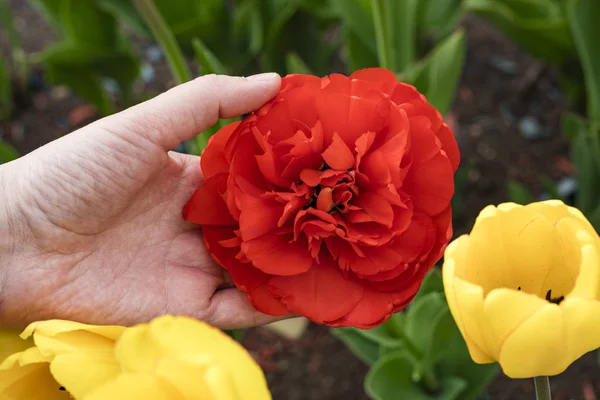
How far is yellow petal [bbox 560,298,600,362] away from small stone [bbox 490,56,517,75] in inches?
51.6

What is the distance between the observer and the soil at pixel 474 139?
1.25 metres

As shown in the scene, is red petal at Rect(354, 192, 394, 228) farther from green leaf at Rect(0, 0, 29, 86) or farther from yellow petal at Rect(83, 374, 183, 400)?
green leaf at Rect(0, 0, 29, 86)

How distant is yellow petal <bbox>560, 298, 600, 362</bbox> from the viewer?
48cm

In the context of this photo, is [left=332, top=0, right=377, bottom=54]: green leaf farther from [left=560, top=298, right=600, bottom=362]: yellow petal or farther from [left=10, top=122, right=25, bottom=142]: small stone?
[left=10, top=122, right=25, bottom=142]: small stone

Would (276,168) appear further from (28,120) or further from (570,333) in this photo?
(28,120)

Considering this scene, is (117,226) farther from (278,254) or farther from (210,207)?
(278,254)

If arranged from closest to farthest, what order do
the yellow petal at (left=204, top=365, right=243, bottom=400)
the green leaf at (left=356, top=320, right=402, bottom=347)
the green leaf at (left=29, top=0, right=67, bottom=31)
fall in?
the yellow petal at (left=204, top=365, right=243, bottom=400) < the green leaf at (left=356, top=320, right=402, bottom=347) < the green leaf at (left=29, top=0, right=67, bottom=31)

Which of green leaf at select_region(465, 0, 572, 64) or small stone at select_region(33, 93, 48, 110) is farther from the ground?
green leaf at select_region(465, 0, 572, 64)

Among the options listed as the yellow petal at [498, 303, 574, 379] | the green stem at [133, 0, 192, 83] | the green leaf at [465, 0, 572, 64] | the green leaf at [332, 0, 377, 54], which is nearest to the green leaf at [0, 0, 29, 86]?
the green stem at [133, 0, 192, 83]

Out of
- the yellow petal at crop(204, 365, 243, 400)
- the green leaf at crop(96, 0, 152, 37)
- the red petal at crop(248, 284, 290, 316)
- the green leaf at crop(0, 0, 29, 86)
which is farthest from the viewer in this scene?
the green leaf at crop(0, 0, 29, 86)

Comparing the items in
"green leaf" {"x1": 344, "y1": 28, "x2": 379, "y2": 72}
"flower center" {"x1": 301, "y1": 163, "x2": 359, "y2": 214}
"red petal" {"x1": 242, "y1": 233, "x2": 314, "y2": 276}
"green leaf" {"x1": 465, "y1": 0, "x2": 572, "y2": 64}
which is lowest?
"green leaf" {"x1": 465, "y1": 0, "x2": 572, "y2": 64}

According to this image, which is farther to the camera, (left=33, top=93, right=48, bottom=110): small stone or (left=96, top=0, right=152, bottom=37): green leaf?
(left=33, top=93, right=48, bottom=110): small stone

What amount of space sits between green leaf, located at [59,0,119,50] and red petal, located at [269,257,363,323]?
0.94 metres

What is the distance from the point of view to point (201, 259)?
0.88 metres
